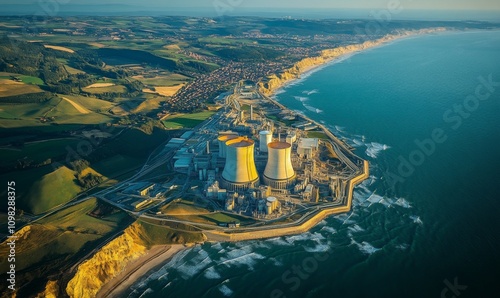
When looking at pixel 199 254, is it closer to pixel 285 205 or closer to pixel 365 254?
pixel 285 205

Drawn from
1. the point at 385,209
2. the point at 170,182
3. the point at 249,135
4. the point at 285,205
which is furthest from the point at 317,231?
the point at 249,135

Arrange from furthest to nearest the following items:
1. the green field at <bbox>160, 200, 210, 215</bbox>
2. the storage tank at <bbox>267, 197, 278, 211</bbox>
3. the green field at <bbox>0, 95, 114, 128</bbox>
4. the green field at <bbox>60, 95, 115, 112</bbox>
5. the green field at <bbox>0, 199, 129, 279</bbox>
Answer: the green field at <bbox>60, 95, 115, 112</bbox>, the green field at <bbox>0, 95, 114, 128</bbox>, the green field at <bbox>160, 200, 210, 215</bbox>, the storage tank at <bbox>267, 197, 278, 211</bbox>, the green field at <bbox>0, 199, 129, 279</bbox>

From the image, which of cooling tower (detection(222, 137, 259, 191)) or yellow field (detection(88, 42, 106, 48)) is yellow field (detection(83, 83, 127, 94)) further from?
yellow field (detection(88, 42, 106, 48))

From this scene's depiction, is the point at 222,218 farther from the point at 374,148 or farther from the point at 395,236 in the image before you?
the point at 374,148

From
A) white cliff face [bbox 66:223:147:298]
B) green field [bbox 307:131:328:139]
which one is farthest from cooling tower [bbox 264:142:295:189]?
green field [bbox 307:131:328:139]

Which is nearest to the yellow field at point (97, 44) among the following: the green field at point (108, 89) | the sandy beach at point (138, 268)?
the green field at point (108, 89)
